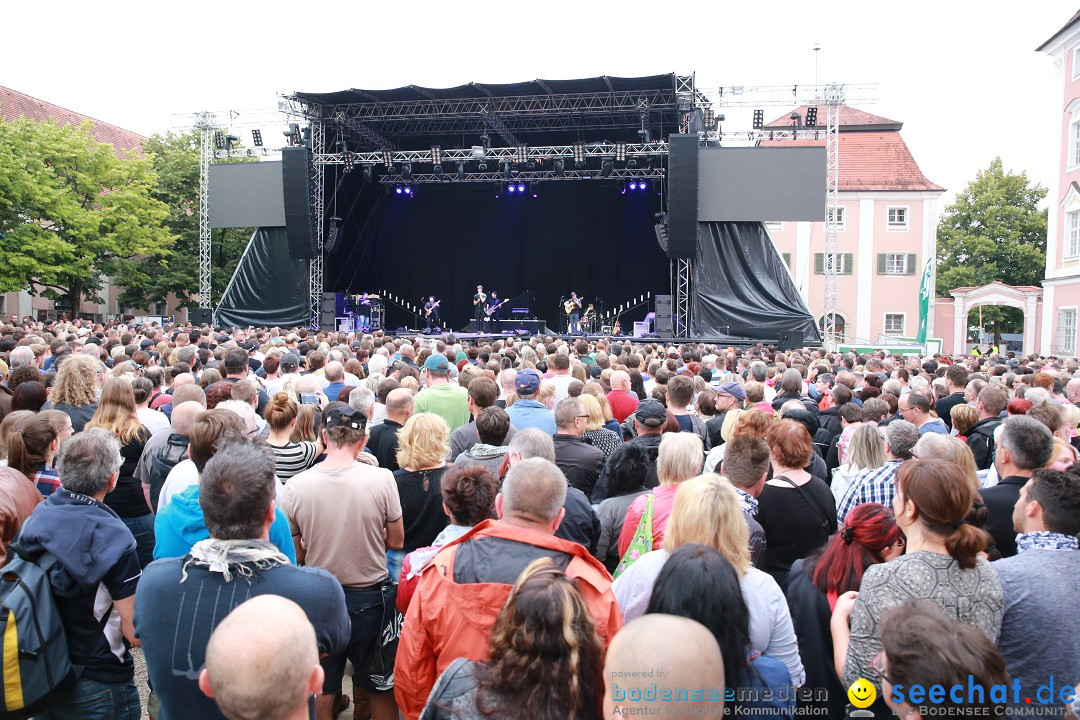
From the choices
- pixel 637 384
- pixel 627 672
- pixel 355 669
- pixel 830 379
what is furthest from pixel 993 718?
pixel 830 379

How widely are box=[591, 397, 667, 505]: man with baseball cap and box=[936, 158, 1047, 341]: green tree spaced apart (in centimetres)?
3980

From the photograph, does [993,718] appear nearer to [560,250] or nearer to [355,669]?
[355,669]

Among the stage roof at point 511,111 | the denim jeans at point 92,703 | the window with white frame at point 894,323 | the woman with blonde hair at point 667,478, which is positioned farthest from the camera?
the window with white frame at point 894,323

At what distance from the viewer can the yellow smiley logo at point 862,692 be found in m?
2.31

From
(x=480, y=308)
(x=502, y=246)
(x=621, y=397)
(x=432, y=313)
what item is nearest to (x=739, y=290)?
(x=480, y=308)

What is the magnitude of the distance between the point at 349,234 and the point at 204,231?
13.5 ft

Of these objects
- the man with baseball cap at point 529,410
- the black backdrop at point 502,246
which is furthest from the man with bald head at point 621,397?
the black backdrop at point 502,246

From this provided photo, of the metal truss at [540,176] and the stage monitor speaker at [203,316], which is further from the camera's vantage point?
the stage monitor speaker at [203,316]

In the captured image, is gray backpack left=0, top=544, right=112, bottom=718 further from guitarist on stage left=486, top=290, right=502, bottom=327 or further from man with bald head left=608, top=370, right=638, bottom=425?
guitarist on stage left=486, top=290, right=502, bottom=327

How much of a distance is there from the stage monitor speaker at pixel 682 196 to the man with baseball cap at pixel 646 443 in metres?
14.8

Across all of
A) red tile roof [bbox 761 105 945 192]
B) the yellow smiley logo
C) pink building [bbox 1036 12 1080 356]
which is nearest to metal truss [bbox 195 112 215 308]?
the yellow smiley logo

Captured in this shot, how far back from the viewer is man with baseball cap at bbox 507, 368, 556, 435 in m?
5.14

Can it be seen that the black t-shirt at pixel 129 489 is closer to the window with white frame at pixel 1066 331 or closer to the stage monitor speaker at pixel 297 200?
the stage monitor speaker at pixel 297 200

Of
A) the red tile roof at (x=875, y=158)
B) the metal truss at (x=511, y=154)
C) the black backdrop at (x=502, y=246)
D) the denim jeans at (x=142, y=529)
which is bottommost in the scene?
the denim jeans at (x=142, y=529)
